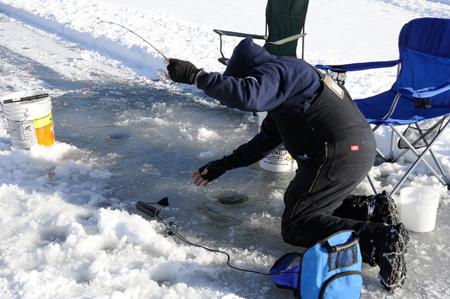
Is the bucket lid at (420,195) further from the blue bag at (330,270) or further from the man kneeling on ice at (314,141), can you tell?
the blue bag at (330,270)

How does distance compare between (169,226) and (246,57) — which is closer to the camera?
(246,57)

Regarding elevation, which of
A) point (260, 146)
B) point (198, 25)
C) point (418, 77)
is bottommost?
point (198, 25)

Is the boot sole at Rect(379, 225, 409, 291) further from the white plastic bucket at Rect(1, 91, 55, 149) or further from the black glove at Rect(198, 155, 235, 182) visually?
the white plastic bucket at Rect(1, 91, 55, 149)

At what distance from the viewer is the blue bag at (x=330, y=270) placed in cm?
248

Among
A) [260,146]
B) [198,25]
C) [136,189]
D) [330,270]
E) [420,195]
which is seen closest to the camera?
[330,270]

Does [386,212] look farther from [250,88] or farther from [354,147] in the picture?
[250,88]

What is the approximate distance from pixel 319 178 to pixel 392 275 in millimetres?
622

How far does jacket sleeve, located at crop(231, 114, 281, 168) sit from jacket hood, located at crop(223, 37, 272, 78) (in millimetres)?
657

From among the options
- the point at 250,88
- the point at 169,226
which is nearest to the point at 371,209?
the point at 250,88

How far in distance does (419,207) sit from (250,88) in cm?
146

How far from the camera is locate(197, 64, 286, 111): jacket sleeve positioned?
2525 mm

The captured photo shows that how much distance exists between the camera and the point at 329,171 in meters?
2.81

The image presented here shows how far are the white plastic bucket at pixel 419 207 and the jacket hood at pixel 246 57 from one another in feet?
4.38

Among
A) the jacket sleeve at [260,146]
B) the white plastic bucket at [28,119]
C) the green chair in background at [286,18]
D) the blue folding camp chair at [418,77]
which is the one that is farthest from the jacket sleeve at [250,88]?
the green chair in background at [286,18]
